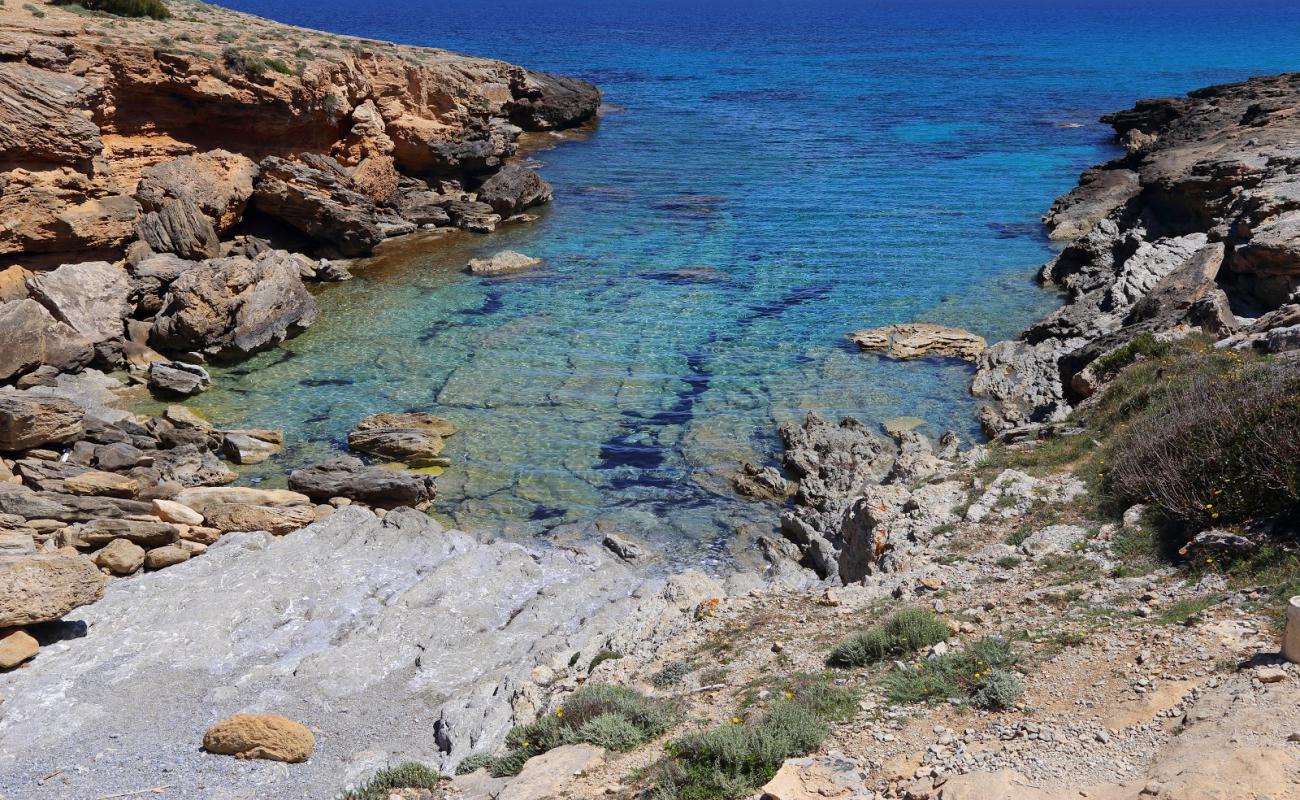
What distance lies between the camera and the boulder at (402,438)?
2098 centimetres

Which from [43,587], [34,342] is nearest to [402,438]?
[43,587]

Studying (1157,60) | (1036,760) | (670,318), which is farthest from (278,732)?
(1157,60)

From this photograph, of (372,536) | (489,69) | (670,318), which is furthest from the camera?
(489,69)

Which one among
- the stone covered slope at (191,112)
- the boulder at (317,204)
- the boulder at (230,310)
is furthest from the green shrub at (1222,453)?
the boulder at (317,204)

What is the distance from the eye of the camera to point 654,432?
881 inches

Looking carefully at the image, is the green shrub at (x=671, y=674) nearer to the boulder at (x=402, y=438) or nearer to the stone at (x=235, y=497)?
the stone at (x=235, y=497)

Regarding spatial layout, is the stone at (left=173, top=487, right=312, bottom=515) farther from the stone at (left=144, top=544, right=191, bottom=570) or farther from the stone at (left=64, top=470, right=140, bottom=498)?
the stone at (left=144, top=544, right=191, bottom=570)

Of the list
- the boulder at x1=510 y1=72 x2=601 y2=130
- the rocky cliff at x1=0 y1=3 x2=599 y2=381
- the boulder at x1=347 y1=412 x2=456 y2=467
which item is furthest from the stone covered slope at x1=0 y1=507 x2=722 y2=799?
the boulder at x1=510 y1=72 x2=601 y2=130

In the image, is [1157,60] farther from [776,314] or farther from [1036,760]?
[1036,760]

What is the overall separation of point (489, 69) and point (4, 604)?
4519 cm

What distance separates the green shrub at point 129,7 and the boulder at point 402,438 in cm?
2445

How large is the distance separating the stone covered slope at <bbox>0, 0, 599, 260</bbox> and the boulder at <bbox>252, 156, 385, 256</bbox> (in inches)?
36.1

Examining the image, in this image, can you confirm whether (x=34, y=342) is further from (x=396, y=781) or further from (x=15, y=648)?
(x=396, y=781)

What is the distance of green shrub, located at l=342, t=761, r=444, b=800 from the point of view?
10.8m
